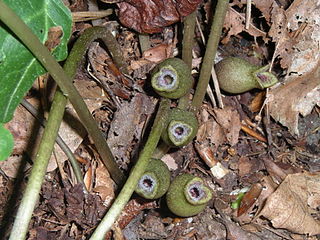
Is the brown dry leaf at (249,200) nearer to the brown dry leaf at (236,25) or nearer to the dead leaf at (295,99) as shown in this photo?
the dead leaf at (295,99)

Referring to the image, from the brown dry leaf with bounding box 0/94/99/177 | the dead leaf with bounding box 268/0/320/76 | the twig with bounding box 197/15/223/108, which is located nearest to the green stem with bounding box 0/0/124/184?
the brown dry leaf with bounding box 0/94/99/177

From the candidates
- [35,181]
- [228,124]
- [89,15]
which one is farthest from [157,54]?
[35,181]

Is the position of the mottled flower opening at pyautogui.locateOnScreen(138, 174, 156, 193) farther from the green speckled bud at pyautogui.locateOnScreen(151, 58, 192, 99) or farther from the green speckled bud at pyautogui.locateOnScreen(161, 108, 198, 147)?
the green speckled bud at pyautogui.locateOnScreen(151, 58, 192, 99)

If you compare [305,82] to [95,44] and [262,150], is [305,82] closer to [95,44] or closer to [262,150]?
[262,150]

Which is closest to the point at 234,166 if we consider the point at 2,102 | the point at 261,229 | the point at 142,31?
the point at 261,229

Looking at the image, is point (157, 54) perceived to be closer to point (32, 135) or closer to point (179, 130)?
point (179, 130)

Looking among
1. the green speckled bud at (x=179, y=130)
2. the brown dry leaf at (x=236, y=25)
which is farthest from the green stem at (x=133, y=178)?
the brown dry leaf at (x=236, y=25)
